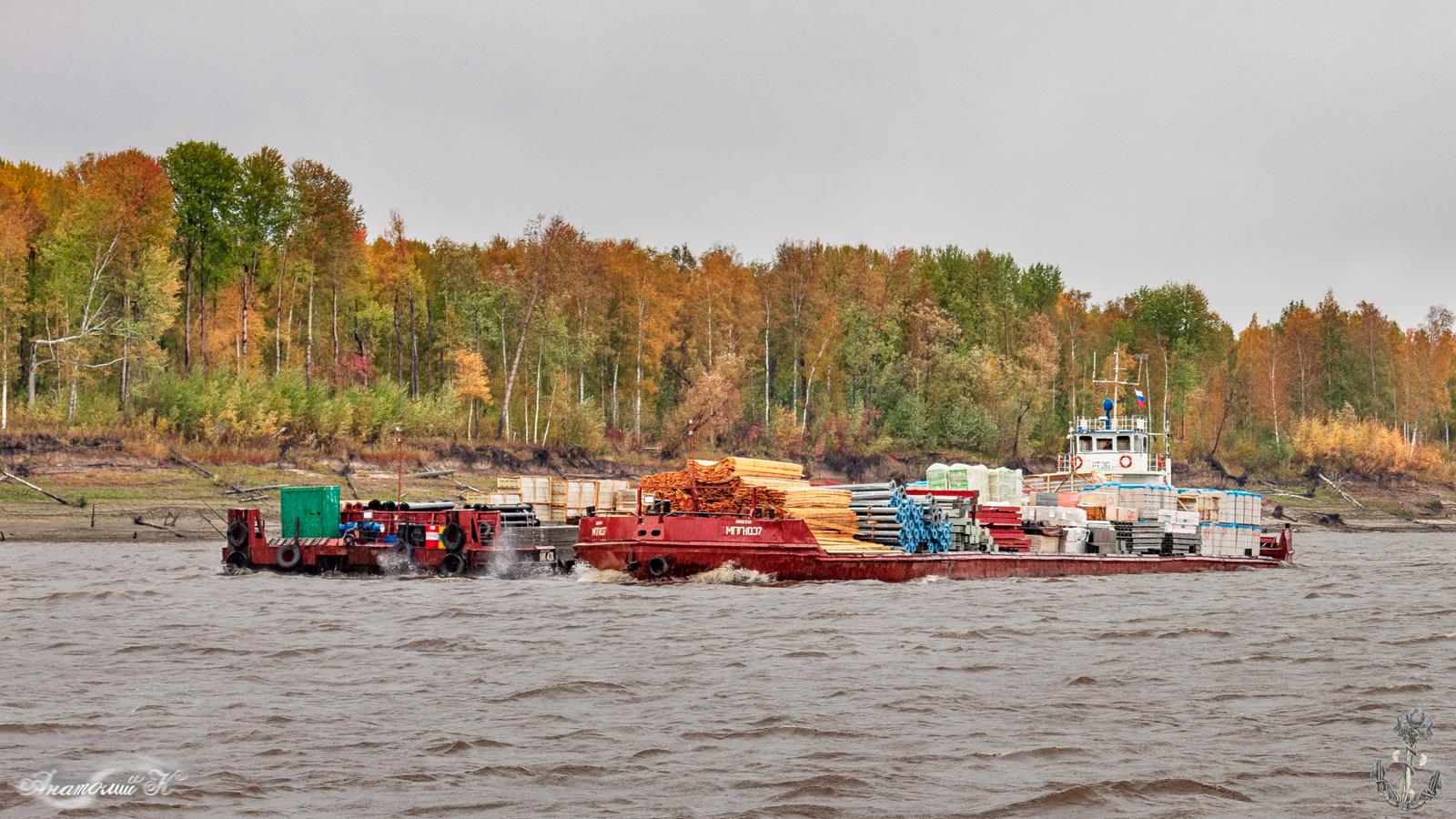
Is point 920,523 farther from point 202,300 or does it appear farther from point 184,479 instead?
point 202,300

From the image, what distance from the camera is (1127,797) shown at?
1350cm

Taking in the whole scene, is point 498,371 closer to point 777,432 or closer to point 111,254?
point 777,432

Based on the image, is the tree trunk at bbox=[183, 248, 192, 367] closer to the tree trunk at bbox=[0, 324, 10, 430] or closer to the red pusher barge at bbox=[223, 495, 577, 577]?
the tree trunk at bbox=[0, 324, 10, 430]

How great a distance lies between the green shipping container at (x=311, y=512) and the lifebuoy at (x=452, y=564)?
3257 millimetres

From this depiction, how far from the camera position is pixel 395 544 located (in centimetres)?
4031

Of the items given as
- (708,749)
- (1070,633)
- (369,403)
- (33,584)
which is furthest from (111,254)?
(708,749)

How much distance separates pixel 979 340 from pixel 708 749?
103688mm

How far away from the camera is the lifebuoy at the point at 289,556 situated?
4041 centimetres

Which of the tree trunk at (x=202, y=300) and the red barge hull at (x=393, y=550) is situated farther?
the tree trunk at (x=202, y=300)

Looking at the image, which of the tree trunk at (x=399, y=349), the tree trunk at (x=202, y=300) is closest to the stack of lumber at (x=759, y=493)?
the tree trunk at (x=202, y=300)

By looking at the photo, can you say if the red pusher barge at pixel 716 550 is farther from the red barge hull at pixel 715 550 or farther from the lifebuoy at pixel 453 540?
the lifebuoy at pixel 453 540

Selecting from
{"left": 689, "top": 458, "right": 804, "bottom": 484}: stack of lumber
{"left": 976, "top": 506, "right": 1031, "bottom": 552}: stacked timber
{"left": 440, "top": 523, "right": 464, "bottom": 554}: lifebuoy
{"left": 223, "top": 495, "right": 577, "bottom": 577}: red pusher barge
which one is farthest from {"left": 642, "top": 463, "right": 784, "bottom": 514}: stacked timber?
{"left": 976, "top": 506, "right": 1031, "bottom": 552}: stacked timber

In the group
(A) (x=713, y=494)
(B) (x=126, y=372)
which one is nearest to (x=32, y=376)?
(B) (x=126, y=372)

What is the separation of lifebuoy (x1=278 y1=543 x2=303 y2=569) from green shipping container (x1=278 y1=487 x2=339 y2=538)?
1.66 ft
